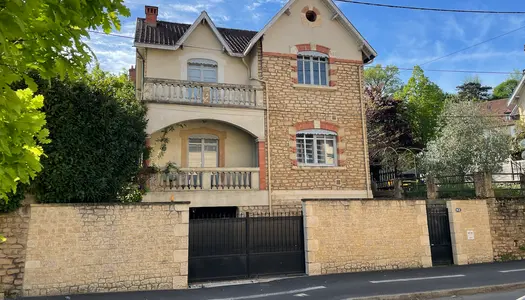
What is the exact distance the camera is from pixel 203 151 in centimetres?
1512

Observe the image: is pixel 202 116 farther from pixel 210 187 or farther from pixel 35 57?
pixel 35 57

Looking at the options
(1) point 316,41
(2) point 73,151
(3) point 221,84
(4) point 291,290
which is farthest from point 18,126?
(1) point 316,41

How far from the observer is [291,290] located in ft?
30.1

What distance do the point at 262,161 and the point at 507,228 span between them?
9203 mm

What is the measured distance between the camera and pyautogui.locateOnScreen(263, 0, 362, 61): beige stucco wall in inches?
606

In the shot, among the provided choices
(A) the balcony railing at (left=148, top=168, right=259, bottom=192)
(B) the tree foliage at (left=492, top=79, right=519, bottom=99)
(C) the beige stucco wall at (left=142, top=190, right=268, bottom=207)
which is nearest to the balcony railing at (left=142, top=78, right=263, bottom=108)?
(A) the balcony railing at (left=148, top=168, right=259, bottom=192)

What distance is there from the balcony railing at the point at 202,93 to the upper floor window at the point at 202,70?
1.43m

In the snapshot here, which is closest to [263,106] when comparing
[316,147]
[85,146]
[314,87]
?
[314,87]

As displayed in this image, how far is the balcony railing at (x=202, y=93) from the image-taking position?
13.4 m

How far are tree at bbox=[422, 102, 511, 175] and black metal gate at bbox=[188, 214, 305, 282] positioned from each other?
48.9ft

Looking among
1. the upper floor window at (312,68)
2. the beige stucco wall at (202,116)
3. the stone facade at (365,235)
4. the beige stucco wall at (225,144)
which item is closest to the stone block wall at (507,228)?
the stone facade at (365,235)

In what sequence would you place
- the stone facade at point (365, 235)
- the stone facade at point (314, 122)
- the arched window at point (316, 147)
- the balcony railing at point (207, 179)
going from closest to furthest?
the stone facade at point (365, 235), the balcony railing at point (207, 179), the stone facade at point (314, 122), the arched window at point (316, 147)

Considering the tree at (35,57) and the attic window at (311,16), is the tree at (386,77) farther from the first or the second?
the tree at (35,57)

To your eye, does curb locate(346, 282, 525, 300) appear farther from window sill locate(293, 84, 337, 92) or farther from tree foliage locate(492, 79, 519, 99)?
tree foliage locate(492, 79, 519, 99)
